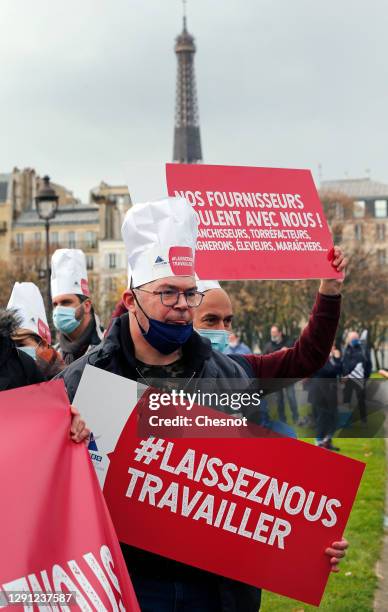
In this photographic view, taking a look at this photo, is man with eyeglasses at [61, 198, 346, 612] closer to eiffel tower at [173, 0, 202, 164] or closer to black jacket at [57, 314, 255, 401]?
black jacket at [57, 314, 255, 401]

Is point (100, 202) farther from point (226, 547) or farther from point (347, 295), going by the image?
point (226, 547)

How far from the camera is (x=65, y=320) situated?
631 cm

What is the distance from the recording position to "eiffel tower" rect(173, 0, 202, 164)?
426 ft

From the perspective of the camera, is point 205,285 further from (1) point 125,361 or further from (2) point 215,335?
(1) point 125,361

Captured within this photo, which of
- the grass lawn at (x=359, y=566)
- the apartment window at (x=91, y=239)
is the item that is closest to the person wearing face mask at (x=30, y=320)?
the grass lawn at (x=359, y=566)

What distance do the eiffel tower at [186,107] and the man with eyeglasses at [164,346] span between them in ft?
421

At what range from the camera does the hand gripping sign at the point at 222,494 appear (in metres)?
3.46

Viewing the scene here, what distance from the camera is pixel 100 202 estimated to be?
352ft

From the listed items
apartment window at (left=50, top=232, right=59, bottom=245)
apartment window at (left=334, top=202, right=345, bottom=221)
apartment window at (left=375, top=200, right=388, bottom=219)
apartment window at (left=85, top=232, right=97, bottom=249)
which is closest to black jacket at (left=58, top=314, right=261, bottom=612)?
apartment window at (left=334, top=202, right=345, bottom=221)

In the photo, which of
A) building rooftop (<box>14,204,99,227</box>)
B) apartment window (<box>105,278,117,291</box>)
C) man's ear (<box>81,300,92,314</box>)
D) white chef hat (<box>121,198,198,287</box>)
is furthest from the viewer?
building rooftop (<box>14,204,99,227</box>)

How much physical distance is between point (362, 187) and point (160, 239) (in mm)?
108450

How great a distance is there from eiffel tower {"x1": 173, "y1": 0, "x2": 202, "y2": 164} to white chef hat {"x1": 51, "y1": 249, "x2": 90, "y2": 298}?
125022 mm

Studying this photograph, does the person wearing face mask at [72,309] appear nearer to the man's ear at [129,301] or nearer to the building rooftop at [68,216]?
the man's ear at [129,301]

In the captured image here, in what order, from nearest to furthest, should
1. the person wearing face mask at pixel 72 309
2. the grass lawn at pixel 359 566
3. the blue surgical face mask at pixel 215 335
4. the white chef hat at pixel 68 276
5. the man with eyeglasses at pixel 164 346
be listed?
1. the man with eyeglasses at pixel 164 346
2. the blue surgical face mask at pixel 215 335
3. the person wearing face mask at pixel 72 309
4. the grass lawn at pixel 359 566
5. the white chef hat at pixel 68 276
